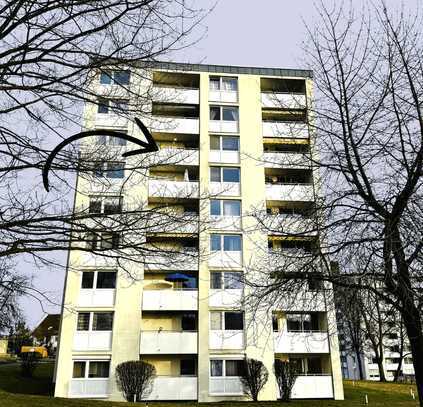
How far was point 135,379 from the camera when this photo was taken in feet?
65.2

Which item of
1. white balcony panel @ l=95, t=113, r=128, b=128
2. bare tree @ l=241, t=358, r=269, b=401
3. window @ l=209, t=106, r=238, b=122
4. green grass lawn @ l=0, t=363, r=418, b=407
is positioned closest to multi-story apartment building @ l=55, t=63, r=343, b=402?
bare tree @ l=241, t=358, r=269, b=401

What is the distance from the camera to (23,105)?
611 cm

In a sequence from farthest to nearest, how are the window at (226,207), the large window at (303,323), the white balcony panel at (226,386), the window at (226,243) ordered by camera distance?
the window at (226,207)
the window at (226,243)
the large window at (303,323)
the white balcony panel at (226,386)

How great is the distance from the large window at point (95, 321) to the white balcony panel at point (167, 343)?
5.75ft

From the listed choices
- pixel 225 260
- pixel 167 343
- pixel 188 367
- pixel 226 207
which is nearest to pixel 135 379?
pixel 167 343

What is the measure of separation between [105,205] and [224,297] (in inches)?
649

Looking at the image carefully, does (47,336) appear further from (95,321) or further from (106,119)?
(106,119)

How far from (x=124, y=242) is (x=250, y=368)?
1602 centimetres

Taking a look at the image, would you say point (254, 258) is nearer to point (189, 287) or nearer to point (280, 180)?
point (189, 287)

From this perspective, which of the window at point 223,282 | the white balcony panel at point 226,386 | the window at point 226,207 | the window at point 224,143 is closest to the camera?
the white balcony panel at point 226,386

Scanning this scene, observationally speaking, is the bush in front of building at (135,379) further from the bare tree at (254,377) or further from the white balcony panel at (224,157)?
the white balcony panel at (224,157)

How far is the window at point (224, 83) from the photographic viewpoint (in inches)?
1100

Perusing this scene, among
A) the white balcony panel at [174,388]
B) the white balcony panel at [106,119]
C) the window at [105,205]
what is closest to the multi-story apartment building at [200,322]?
the white balcony panel at [174,388]

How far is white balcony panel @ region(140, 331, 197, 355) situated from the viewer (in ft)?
70.4
